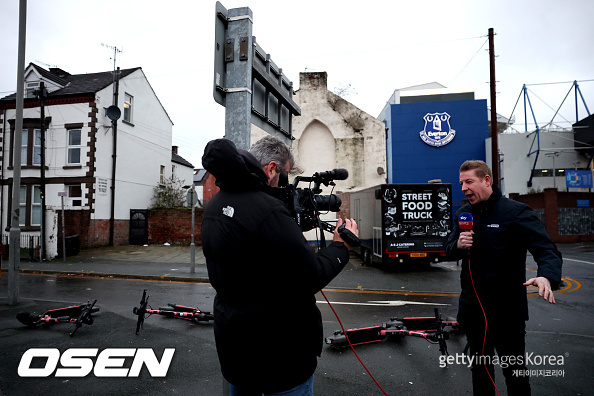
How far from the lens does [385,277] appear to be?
1105 cm

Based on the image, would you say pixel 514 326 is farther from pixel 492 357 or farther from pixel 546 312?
pixel 546 312

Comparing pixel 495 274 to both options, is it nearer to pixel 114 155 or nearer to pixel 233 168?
pixel 233 168

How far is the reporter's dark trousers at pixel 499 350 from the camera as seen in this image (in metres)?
2.66

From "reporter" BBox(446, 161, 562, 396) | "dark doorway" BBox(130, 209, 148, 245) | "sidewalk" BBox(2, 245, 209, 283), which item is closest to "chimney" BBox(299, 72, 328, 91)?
"dark doorway" BBox(130, 209, 148, 245)

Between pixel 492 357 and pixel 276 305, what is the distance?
2.25 meters

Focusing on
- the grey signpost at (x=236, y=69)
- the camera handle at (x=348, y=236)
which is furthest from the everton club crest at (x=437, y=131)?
the camera handle at (x=348, y=236)

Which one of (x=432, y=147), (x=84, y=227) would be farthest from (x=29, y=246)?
(x=432, y=147)

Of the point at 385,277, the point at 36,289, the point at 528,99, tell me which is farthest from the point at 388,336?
the point at 528,99

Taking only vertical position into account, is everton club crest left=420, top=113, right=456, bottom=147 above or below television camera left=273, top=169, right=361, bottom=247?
above

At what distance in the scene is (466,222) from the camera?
111 inches

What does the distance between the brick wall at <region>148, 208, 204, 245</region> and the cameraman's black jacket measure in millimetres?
18517

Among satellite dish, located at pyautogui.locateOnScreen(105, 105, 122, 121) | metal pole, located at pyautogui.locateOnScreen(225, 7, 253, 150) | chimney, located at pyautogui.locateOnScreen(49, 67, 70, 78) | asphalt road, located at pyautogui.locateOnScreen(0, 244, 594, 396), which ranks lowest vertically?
asphalt road, located at pyautogui.locateOnScreen(0, 244, 594, 396)

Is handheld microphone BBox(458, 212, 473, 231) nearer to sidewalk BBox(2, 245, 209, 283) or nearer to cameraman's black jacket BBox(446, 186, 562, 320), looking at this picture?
cameraman's black jacket BBox(446, 186, 562, 320)

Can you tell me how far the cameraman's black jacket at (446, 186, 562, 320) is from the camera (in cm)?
277
